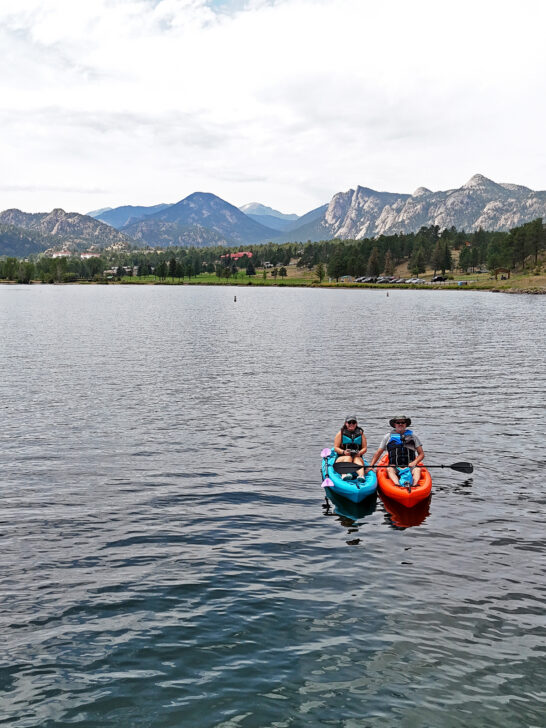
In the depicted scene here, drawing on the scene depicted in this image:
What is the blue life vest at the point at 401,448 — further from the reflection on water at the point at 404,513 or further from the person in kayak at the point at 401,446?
the reflection on water at the point at 404,513

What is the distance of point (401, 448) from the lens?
895 inches

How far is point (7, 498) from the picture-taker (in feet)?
70.6

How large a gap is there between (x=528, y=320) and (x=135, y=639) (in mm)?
99454

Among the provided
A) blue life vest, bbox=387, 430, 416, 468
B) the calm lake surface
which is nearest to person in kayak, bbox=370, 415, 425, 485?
blue life vest, bbox=387, 430, 416, 468

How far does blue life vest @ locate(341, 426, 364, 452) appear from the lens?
77.6ft

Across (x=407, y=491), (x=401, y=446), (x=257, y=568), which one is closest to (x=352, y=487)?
(x=407, y=491)

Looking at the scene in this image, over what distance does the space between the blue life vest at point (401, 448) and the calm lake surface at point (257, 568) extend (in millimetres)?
1850

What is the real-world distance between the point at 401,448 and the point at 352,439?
1996mm

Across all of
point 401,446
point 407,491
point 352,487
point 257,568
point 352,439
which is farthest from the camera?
point 352,439

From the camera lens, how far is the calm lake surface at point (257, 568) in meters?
11.4

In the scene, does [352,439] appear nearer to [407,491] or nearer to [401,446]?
[401,446]

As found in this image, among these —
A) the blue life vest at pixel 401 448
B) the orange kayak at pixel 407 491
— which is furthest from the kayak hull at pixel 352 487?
the blue life vest at pixel 401 448

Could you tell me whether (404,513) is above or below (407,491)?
below

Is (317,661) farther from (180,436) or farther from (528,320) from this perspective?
(528,320)
